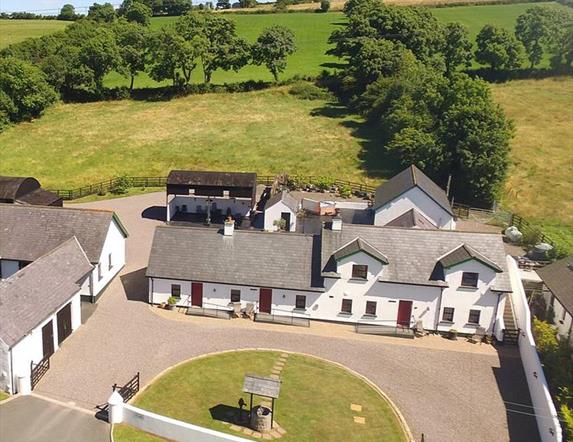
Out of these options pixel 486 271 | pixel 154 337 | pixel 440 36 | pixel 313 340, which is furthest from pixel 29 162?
pixel 440 36

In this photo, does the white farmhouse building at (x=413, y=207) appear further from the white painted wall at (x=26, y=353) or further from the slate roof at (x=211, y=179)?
the white painted wall at (x=26, y=353)

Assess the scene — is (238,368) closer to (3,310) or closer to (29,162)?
(3,310)

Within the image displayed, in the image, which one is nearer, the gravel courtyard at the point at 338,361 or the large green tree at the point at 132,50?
the gravel courtyard at the point at 338,361

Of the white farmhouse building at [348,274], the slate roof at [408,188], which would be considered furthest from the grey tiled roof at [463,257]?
the slate roof at [408,188]

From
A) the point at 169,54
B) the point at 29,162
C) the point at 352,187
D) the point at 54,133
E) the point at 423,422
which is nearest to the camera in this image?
the point at 423,422

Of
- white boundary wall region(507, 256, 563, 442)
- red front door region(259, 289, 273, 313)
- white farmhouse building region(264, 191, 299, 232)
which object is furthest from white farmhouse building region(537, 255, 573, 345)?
white farmhouse building region(264, 191, 299, 232)

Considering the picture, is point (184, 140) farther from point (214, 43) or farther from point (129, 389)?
point (129, 389)

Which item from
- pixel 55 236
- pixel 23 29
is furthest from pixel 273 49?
pixel 23 29
